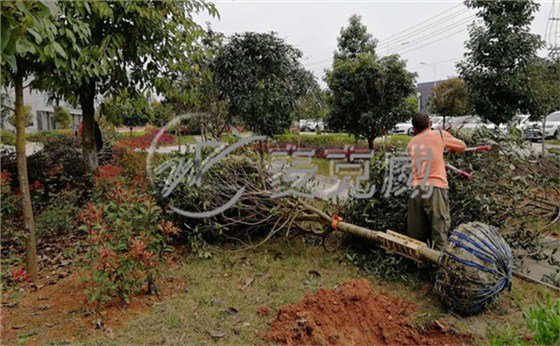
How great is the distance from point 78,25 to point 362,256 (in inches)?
148

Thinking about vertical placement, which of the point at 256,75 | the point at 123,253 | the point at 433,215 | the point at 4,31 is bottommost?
the point at 123,253

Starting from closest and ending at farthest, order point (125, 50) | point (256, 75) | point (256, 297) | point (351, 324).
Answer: point (351, 324), point (256, 297), point (125, 50), point (256, 75)

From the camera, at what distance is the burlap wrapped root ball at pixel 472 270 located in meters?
2.94

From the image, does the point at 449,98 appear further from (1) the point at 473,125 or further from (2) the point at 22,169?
(2) the point at 22,169

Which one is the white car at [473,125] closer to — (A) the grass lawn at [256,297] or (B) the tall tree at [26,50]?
(A) the grass lawn at [256,297]

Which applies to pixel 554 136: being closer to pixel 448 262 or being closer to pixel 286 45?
pixel 286 45

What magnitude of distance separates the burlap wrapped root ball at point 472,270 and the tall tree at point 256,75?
6.43m

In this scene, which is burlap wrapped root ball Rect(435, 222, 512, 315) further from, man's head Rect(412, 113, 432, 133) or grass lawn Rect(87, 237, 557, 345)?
man's head Rect(412, 113, 432, 133)

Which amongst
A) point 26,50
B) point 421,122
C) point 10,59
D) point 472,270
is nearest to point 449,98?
point 421,122

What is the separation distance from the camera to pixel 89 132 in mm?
6441

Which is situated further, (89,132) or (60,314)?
(89,132)

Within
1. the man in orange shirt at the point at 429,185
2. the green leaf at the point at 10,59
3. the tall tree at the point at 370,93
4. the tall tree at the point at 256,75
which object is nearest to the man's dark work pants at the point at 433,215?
the man in orange shirt at the point at 429,185

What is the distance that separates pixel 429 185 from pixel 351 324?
1.55 m

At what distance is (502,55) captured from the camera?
8.08 metres
